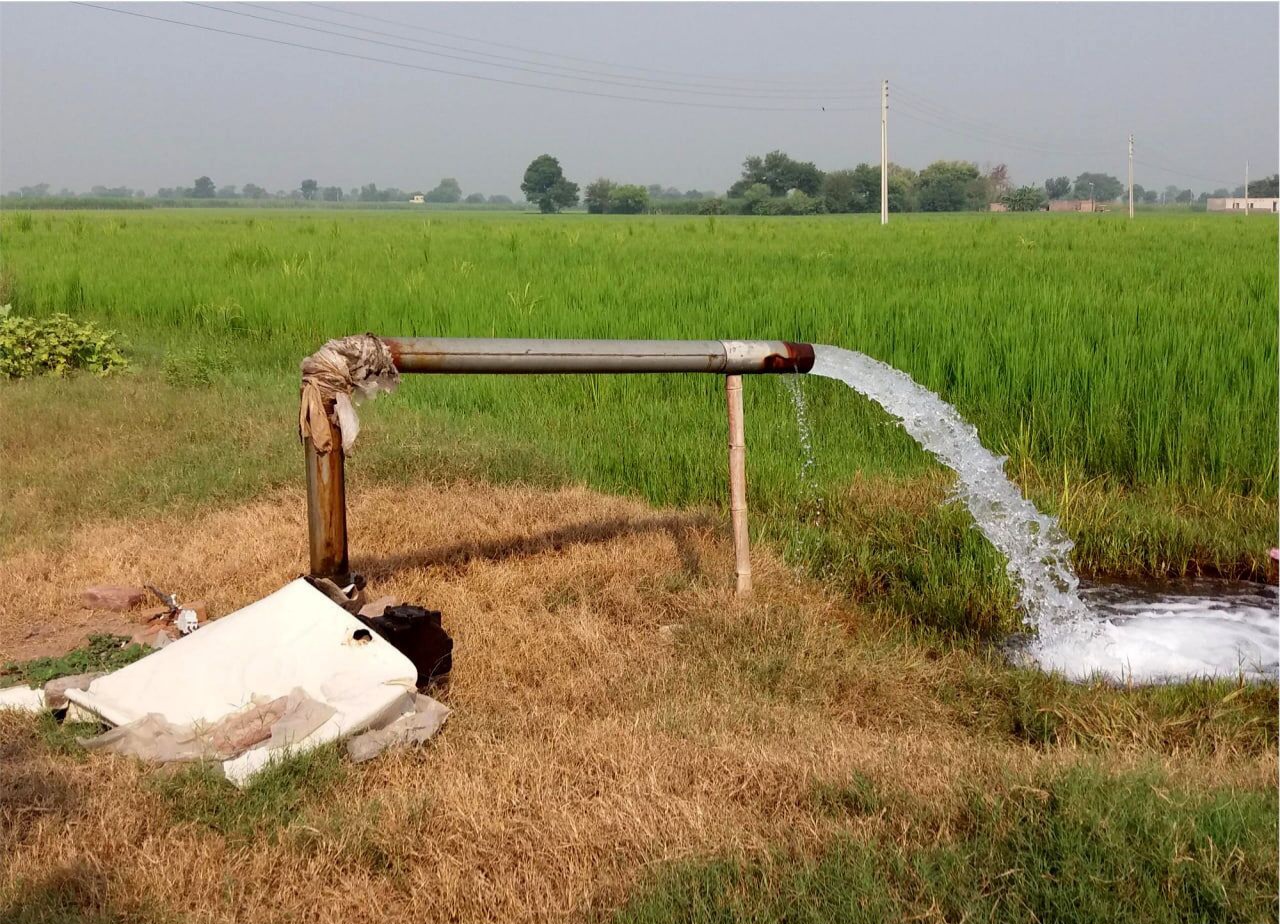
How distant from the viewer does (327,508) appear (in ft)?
10.0

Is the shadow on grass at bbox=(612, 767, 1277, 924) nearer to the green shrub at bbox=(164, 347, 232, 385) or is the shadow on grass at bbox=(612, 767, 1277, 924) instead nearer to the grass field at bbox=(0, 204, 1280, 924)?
the grass field at bbox=(0, 204, 1280, 924)

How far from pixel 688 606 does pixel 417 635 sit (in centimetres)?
99

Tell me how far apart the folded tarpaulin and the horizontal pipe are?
67 centimetres

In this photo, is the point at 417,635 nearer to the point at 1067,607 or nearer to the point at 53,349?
the point at 1067,607

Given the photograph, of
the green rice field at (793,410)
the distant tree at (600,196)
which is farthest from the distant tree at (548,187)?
the green rice field at (793,410)

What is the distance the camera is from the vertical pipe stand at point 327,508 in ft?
9.96

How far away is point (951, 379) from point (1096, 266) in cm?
572

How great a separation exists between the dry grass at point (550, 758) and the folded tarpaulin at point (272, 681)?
0.13 metres

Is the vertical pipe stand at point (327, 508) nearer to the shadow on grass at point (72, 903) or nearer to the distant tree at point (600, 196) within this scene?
the shadow on grass at point (72, 903)

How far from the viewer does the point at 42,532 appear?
459cm

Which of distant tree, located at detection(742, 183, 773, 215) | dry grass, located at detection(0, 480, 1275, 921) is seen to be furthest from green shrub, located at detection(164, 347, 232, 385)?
distant tree, located at detection(742, 183, 773, 215)

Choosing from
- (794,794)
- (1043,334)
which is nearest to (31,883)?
(794,794)

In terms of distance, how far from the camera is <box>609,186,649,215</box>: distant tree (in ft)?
211

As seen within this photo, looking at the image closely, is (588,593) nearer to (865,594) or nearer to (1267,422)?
(865,594)
